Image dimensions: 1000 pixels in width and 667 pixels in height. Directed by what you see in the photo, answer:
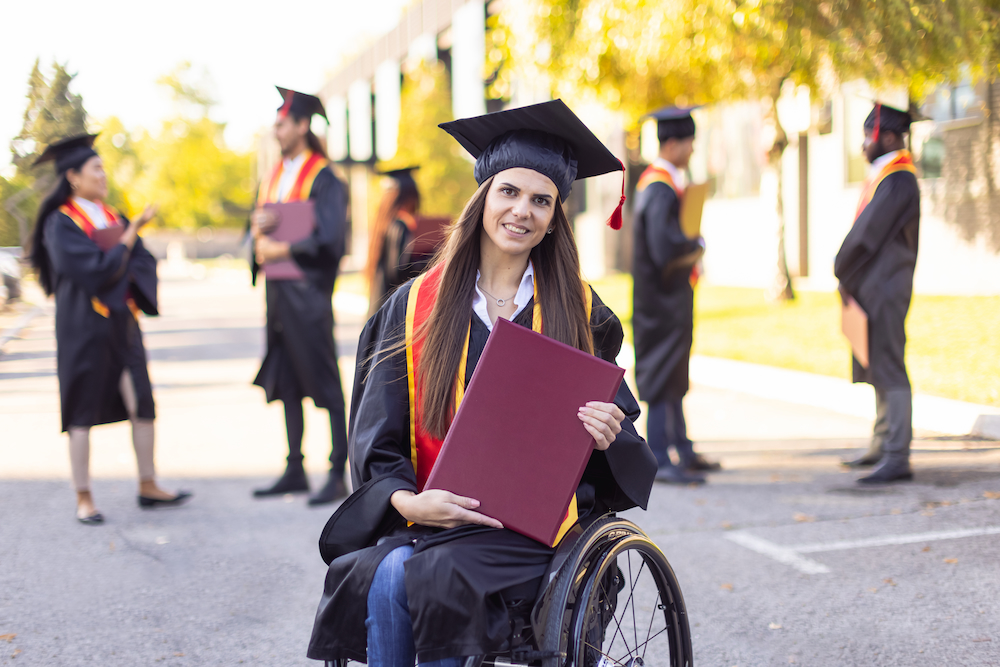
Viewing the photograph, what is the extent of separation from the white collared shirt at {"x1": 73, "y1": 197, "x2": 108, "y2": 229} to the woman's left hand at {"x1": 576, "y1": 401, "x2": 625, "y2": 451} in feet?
13.1

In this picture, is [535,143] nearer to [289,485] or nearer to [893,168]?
[289,485]

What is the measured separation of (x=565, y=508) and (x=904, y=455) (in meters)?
4.16

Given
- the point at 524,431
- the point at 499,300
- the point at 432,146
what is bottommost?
the point at 524,431

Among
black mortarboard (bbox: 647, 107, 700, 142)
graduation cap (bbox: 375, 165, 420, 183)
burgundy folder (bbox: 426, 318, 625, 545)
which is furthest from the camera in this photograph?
graduation cap (bbox: 375, 165, 420, 183)

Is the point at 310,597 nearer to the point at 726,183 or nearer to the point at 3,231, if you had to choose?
the point at 3,231

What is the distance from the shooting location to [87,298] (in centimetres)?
523

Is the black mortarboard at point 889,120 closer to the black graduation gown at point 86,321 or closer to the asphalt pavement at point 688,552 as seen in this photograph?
the asphalt pavement at point 688,552

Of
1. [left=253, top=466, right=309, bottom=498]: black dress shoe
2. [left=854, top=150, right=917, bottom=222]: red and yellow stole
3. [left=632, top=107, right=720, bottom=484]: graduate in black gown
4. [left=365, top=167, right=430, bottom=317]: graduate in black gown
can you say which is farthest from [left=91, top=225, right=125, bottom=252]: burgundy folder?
[left=854, top=150, right=917, bottom=222]: red and yellow stole

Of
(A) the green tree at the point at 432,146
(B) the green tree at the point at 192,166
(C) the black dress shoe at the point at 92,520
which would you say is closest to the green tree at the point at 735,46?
(C) the black dress shoe at the point at 92,520

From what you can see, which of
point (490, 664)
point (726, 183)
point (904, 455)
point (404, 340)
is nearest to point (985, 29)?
point (904, 455)

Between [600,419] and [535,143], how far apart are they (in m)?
0.81

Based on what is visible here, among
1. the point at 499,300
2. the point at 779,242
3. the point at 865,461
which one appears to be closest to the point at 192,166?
the point at 779,242

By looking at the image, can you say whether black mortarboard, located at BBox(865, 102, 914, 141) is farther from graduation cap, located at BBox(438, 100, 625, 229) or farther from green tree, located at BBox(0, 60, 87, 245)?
green tree, located at BBox(0, 60, 87, 245)

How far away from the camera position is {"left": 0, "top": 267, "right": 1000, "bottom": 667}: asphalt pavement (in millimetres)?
3527
